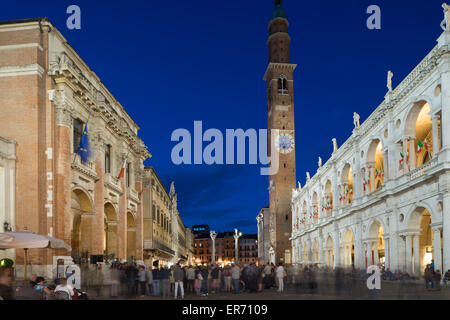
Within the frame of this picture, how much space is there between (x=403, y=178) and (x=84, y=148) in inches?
785

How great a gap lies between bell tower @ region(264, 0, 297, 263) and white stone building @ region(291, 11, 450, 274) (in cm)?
3180

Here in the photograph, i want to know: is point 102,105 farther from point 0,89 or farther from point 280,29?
point 280,29

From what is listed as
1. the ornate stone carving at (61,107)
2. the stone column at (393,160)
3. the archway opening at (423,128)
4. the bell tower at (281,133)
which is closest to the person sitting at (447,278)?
the archway opening at (423,128)

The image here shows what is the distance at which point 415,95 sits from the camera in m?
29.2

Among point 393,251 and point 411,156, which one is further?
point 393,251

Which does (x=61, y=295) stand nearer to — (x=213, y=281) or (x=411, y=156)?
(x=213, y=281)

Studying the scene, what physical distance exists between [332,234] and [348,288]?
1297 inches

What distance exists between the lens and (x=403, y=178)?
103ft

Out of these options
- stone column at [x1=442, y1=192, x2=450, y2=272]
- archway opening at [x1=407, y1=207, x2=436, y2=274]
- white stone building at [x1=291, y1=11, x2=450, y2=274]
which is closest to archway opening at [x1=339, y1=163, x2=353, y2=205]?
white stone building at [x1=291, y1=11, x2=450, y2=274]

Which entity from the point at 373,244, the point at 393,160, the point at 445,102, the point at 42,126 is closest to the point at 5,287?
the point at 42,126

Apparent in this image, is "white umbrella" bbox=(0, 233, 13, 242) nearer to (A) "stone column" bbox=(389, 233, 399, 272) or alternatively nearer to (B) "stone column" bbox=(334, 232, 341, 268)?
(A) "stone column" bbox=(389, 233, 399, 272)

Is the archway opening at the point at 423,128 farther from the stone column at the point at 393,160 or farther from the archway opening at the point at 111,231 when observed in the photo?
the archway opening at the point at 111,231

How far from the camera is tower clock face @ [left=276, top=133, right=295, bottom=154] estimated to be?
88525mm
